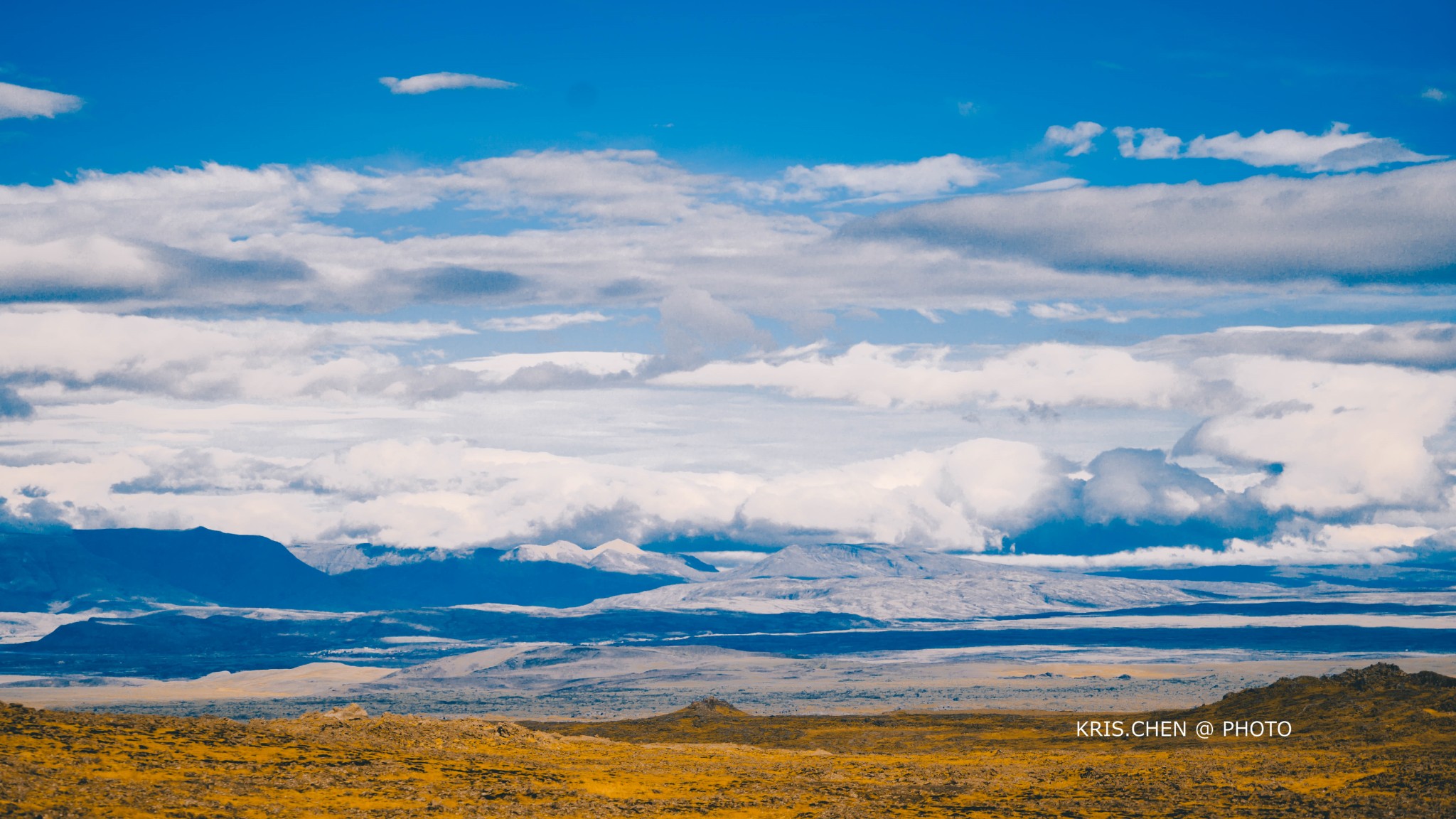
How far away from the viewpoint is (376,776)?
61.6 m

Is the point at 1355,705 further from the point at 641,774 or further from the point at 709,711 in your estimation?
the point at 709,711

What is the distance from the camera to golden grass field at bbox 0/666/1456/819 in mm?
54531

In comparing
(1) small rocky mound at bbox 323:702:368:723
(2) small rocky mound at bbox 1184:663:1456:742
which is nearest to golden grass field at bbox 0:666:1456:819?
(1) small rocky mound at bbox 323:702:368:723

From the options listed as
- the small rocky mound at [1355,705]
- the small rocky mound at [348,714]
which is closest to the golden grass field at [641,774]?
the small rocky mound at [348,714]

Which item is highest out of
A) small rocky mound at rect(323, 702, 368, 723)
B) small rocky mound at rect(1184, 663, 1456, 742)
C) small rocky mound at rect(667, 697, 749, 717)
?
small rocky mound at rect(323, 702, 368, 723)

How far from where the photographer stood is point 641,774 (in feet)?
240

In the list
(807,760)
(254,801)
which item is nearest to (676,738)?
(807,760)

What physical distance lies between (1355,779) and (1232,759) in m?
9.85

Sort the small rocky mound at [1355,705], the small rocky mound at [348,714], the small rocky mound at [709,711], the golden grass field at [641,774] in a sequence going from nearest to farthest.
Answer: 1. the golden grass field at [641,774]
2. the small rocky mound at [348,714]
3. the small rocky mound at [1355,705]
4. the small rocky mound at [709,711]

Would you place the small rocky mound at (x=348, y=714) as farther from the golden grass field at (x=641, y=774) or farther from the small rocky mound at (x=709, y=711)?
the small rocky mound at (x=709, y=711)

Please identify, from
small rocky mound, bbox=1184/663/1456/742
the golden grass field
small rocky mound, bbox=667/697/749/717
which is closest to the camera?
the golden grass field

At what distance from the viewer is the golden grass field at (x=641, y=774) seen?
54.5 metres

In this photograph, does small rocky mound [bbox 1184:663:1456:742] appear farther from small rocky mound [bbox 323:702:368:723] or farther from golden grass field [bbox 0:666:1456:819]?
small rocky mound [bbox 323:702:368:723]

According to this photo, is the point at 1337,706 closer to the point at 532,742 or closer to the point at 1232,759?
the point at 1232,759
